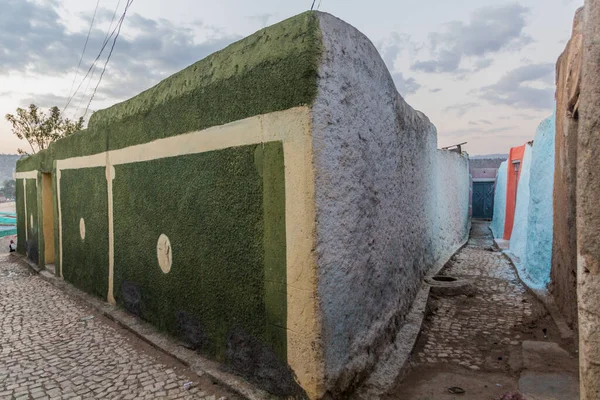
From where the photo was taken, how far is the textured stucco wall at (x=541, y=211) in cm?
659

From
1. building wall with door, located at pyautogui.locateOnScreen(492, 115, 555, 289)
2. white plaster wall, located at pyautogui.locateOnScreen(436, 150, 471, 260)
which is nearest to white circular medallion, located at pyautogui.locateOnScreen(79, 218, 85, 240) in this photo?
white plaster wall, located at pyautogui.locateOnScreen(436, 150, 471, 260)

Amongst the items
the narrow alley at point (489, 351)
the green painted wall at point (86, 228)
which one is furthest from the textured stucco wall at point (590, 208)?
the green painted wall at point (86, 228)

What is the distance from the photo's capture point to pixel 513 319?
208 inches

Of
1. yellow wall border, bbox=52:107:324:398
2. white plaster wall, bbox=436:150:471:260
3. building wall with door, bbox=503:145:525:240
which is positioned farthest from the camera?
building wall with door, bbox=503:145:525:240

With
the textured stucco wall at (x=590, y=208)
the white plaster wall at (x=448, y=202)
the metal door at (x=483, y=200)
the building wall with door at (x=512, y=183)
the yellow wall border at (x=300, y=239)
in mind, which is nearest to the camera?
the textured stucco wall at (x=590, y=208)

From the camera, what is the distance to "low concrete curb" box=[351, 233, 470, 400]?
3.38 meters

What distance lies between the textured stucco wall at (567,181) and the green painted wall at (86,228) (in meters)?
6.03

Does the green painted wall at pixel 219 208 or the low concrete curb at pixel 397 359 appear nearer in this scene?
the green painted wall at pixel 219 208

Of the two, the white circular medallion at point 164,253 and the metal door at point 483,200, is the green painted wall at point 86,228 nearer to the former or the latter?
the white circular medallion at point 164,253

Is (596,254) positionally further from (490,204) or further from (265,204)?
(490,204)

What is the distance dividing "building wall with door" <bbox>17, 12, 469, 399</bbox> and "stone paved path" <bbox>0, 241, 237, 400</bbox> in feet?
1.20

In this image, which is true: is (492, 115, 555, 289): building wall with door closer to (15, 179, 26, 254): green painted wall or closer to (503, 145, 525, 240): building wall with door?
(503, 145, 525, 240): building wall with door

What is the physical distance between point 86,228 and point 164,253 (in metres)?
3.02

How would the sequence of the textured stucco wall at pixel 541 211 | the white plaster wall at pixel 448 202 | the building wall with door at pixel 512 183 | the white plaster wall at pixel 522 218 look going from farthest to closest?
the building wall with door at pixel 512 183 < the white plaster wall at pixel 522 218 < the white plaster wall at pixel 448 202 < the textured stucco wall at pixel 541 211
